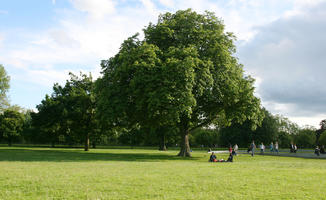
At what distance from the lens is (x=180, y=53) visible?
101 ft

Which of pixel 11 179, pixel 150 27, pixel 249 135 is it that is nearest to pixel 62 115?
pixel 150 27

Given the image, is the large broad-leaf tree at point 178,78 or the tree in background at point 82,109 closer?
the large broad-leaf tree at point 178,78

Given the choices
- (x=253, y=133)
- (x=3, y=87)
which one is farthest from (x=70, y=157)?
(x=253, y=133)

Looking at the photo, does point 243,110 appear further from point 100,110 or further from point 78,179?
point 78,179

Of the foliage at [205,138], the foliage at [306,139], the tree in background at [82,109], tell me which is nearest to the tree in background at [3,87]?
the tree in background at [82,109]

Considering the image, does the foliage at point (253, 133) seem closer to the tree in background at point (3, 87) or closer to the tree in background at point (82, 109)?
the tree in background at point (82, 109)

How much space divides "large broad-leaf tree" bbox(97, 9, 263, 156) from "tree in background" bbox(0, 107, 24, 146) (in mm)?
56774

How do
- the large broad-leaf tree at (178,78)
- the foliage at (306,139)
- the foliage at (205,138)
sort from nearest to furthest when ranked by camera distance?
A: the large broad-leaf tree at (178,78), the foliage at (306,139), the foliage at (205,138)

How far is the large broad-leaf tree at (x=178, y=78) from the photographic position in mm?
29016

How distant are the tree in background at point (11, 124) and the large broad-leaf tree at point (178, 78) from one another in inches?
2235

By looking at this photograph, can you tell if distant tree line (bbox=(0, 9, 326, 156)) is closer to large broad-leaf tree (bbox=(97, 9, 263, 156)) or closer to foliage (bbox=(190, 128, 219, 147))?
large broad-leaf tree (bbox=(97, 9, 263, 156))

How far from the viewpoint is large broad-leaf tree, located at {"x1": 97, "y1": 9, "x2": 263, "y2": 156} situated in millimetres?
29016

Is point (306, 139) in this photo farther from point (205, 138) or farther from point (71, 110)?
point (71, 110)

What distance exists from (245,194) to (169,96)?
18537 millimetres
